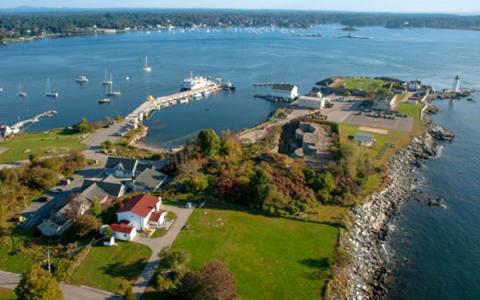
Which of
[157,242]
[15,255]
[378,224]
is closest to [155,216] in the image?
[157,242]

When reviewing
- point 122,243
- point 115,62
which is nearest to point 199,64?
point 115,62

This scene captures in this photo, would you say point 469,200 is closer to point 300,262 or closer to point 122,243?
point 300,262

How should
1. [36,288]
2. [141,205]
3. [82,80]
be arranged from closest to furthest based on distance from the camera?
[36,288] → [141,205] → [82,80]

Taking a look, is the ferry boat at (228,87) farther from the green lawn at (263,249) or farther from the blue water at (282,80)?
the green lawn at (263,249)

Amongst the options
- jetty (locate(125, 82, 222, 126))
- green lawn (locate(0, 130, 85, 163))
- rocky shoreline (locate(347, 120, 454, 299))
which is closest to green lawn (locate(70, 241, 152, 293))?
rocky shoreline (locate(347, 120, 454, 299))

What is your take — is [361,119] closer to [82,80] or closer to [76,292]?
[76,292]

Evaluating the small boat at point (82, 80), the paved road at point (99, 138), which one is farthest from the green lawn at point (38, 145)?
the small boat at point (82, 80)

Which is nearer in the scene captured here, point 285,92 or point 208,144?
point 208,144
